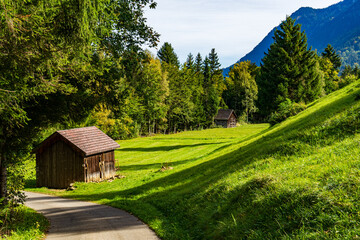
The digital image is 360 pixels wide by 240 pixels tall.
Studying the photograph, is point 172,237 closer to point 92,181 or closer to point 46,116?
point 46,116

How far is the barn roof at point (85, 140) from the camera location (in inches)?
1082

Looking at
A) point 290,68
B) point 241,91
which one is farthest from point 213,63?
point 290,68

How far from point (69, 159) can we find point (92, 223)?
1600 centimetres

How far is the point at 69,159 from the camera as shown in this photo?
2806cm

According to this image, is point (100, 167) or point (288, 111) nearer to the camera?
point (288, 111)

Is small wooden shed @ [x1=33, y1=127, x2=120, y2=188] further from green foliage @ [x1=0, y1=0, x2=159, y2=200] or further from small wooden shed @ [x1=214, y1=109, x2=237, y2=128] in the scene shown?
small wooden shed @ [x1=214, y1=109, x2=237, y2=128]

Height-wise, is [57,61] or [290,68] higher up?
[290,68]

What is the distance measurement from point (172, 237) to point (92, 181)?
20087mm

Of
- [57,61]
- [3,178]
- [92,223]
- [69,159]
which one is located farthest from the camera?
[69,159]

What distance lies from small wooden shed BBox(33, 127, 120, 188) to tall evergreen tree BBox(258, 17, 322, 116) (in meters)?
30.1

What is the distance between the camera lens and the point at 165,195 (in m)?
17.0

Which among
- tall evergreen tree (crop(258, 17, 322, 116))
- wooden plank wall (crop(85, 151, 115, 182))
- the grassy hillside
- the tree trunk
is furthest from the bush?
the tree trunk

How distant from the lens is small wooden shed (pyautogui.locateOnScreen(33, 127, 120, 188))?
1089 inches

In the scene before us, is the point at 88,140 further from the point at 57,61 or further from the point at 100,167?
the point at 57,61
